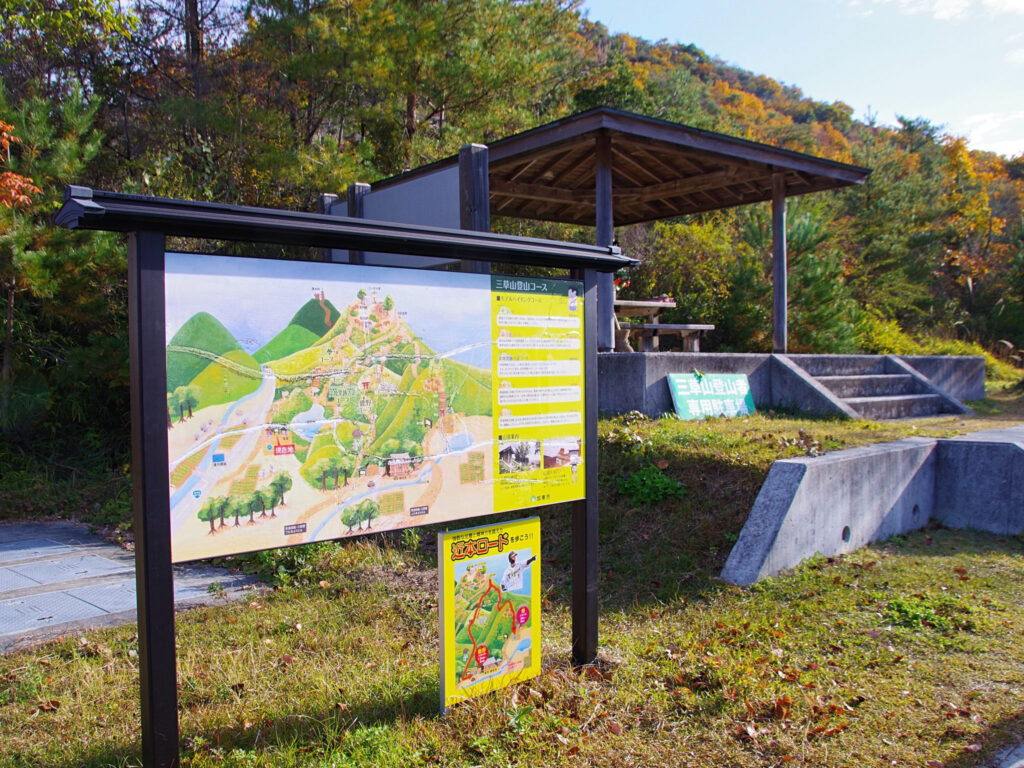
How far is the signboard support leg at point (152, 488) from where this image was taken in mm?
2320

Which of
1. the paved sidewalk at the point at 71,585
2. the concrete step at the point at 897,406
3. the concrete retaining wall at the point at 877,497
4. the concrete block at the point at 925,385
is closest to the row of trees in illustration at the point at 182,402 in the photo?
the paved sidewalk at the point at 71,585

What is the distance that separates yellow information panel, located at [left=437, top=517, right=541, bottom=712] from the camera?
3123 millimetres

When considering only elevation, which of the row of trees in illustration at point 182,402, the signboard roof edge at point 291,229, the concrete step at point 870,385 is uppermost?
the signboard roof edge at point 291,229

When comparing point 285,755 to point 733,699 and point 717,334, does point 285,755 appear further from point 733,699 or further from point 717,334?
point 717,334

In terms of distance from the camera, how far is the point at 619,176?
11.6 m

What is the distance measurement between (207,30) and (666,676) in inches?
566

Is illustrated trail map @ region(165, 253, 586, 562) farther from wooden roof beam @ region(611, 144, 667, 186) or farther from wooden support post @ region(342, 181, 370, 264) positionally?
wooden roof beam @ region(611, 144, 667, 186)

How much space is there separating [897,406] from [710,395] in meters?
3.21

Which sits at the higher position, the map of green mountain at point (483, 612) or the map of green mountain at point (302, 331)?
the map of green mountain at point (302, 331)

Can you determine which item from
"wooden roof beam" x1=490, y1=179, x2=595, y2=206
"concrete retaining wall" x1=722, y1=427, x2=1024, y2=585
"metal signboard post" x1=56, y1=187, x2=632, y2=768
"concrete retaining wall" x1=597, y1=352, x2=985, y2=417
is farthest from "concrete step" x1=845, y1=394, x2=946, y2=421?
"metal signboard post" x1=56, y1=187, x2=632, y2=768

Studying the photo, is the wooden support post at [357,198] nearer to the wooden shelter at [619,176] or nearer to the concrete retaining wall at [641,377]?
the wooden shelter at [619,176]

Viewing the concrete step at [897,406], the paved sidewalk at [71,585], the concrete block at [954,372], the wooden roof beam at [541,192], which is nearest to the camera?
the paved sidewalk at [71,585]

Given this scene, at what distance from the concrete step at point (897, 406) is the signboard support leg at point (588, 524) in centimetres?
618

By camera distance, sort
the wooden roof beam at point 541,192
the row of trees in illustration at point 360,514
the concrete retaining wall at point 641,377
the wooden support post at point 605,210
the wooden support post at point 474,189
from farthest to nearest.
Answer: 1. the wooden roof beam at point 541,192
2. the wooden support post at point 605,210
3. the concrete retaining wall at point 641,377
4. the wooden support post at point 474,189
5. the row of trees in illustration at point 360,514
